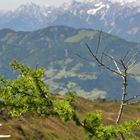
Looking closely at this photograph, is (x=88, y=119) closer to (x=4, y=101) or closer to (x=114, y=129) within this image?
(x=114, y=129)

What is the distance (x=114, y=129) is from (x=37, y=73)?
4.20 m

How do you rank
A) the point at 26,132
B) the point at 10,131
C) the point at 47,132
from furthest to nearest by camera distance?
the point at 47,132, the point at 26,132, the point at 10,131

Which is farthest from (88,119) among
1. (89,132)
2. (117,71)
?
(117,71)

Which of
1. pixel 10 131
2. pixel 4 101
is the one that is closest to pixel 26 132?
pixel 10 131

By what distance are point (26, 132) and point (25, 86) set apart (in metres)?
104

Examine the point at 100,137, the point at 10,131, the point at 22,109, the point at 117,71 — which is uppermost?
the point at 10,131

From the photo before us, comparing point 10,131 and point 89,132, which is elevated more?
point 10,131

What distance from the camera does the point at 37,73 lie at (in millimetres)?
20891

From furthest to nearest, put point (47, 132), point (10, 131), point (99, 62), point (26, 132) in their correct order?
point (47, 132)
point (26, 132)
point (10, 131)
point (99, 62)

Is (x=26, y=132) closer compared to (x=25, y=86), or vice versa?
(x=25, y=86)

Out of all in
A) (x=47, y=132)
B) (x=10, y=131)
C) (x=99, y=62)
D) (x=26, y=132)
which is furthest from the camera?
(x=47, y=132)

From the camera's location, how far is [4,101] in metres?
21.3

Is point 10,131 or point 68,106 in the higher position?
point 10,131

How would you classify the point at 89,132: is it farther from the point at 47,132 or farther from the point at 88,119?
the point at 47,132
